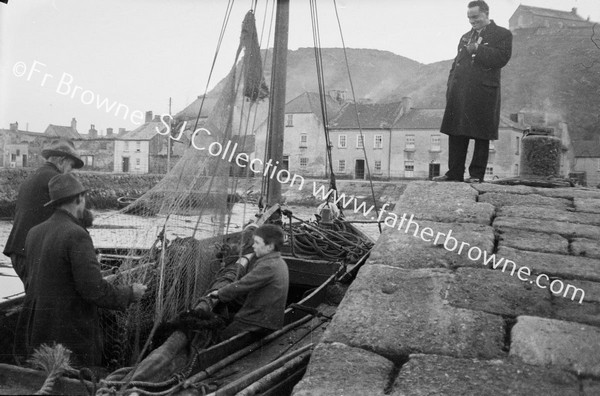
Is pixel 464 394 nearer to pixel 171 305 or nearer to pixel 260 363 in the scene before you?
pixel 260 363

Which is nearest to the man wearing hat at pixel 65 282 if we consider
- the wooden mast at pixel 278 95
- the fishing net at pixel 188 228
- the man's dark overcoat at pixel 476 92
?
the fishing net at pixel 188 228

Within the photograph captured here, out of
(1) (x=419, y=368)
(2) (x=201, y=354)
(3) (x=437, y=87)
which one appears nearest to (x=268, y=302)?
(2) (x=201, y=354)

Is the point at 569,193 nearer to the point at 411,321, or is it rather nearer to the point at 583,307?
the point at 583,307

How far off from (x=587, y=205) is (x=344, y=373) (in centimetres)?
285

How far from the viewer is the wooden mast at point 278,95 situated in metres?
7.84

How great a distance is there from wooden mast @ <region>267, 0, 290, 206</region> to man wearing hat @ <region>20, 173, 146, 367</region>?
4.48m

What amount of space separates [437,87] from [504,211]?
75.1 meters

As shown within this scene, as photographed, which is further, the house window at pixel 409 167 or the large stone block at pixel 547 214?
the house window at pixel 409 167

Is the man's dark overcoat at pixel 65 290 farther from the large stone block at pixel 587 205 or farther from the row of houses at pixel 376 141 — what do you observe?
the row of houses at pixel 376 141

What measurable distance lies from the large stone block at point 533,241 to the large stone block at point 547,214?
34 centimetres

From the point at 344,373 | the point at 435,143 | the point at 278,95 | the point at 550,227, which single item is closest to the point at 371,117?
the point at 435,143

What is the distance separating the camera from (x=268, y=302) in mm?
4348

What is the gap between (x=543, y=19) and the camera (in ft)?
273

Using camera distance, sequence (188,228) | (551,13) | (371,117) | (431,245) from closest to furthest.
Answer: (431,245), (188,228), (371,117), (551,13)
